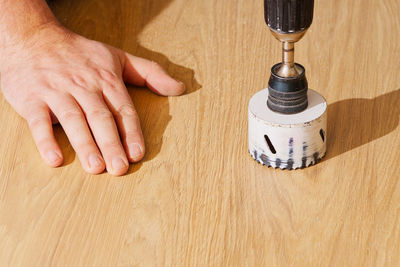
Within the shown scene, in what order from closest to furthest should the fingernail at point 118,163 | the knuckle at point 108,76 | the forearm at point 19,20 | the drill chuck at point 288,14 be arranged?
the drill chuck at point 288,14
the fingernail at point 118,163
the knuckle at point 108,76
the forearm at point 19,20

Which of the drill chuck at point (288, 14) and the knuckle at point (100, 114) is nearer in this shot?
the drill chuck at point (288, 14)

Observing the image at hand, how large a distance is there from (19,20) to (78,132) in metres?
0.37

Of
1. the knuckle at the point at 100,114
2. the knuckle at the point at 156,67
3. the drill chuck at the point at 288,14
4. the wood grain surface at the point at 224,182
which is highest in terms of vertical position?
the drill chuck at the point at 288,14

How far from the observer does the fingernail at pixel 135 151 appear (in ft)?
3.35

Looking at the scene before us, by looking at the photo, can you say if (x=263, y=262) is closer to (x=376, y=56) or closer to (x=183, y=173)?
(x=183, y=173)

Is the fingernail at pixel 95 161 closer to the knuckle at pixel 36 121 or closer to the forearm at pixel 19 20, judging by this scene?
the knuckle at pixel 36 121

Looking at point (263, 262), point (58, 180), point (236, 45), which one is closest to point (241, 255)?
point (263, 262)

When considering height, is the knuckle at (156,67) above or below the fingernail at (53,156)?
above

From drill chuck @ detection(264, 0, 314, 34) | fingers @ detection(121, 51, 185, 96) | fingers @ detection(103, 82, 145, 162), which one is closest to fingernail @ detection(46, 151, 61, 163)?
fingers @ detection(103, 82, 145, 162)

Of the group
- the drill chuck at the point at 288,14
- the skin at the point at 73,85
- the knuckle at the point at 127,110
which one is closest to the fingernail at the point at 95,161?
the skin at the point at 73,85

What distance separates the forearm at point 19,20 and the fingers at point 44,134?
0.73 ft

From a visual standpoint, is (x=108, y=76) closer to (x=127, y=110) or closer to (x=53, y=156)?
(x=127, y=110)

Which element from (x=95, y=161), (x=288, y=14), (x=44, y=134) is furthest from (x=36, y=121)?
(x=288, y=14)

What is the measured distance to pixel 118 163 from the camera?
100cm
